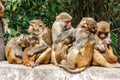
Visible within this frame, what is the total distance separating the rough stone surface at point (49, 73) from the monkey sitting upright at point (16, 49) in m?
0.09

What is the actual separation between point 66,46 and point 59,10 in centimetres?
260

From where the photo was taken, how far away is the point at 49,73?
5.39 metres

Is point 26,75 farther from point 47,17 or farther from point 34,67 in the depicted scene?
point 47,17

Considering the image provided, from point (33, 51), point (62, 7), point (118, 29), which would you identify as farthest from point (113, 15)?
point (33, 51)

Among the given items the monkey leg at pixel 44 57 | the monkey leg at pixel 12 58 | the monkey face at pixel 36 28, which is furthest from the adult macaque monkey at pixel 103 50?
the monkey leg at pixel 12 58

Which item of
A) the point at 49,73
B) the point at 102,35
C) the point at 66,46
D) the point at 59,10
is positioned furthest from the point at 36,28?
the point at 59,10

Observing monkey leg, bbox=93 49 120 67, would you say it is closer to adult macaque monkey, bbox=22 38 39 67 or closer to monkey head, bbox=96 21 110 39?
monkey head, bbox=96 21 110 39

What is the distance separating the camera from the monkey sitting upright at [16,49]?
18.8ft

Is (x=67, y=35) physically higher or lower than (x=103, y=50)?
higher

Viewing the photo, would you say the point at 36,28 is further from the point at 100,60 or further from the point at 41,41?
the point at 100,60

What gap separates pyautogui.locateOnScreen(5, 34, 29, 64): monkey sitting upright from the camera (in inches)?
226

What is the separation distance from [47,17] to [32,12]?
30cm

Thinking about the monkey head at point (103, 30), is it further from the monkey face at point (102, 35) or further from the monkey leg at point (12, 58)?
the monkey leg at point (12, 58)

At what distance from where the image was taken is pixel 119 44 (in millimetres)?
8180
